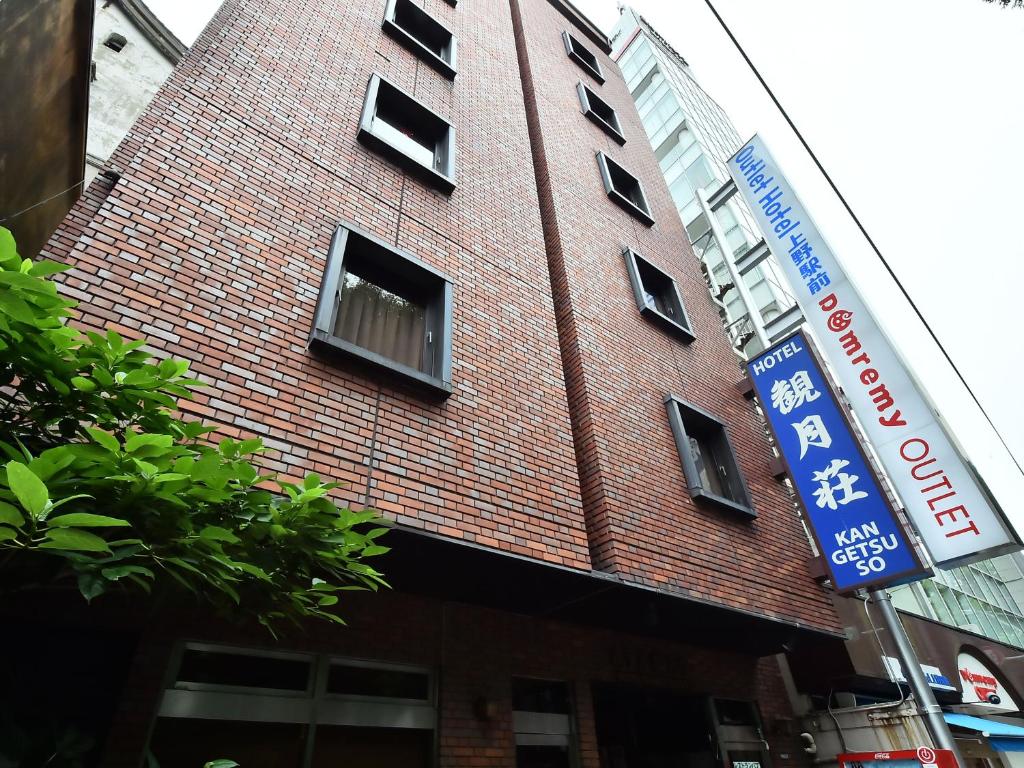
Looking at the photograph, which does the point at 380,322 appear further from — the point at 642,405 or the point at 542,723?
the point at 542,723

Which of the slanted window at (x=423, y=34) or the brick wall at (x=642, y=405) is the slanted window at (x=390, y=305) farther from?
the slanted window at (x=423, y=34)

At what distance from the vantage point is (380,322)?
6.22 meters

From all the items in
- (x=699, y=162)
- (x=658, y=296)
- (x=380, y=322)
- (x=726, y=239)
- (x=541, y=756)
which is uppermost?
(x=699, y=162)

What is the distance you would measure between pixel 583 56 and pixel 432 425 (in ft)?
54.7

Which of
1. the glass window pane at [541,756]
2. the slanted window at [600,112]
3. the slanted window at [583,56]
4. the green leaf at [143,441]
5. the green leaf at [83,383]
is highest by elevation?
the slanted window at [583,56]

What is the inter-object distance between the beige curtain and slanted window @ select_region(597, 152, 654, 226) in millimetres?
7114

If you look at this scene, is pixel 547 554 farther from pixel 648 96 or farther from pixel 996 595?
pixel 648 96

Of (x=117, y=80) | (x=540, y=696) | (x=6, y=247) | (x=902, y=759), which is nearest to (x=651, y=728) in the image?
(x=540, y=696)

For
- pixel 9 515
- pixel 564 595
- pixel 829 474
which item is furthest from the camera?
pixel 829 474

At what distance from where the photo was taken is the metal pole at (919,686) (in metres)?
6.07

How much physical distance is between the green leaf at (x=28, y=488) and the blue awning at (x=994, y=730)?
12.2 metres

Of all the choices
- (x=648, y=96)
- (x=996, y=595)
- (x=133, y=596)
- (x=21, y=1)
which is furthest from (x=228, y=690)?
(x=648, y=96)

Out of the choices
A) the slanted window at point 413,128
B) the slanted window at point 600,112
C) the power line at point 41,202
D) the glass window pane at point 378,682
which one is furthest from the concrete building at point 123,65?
the slanted window at point 600,112

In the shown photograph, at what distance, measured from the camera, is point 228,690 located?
393 centimetres
